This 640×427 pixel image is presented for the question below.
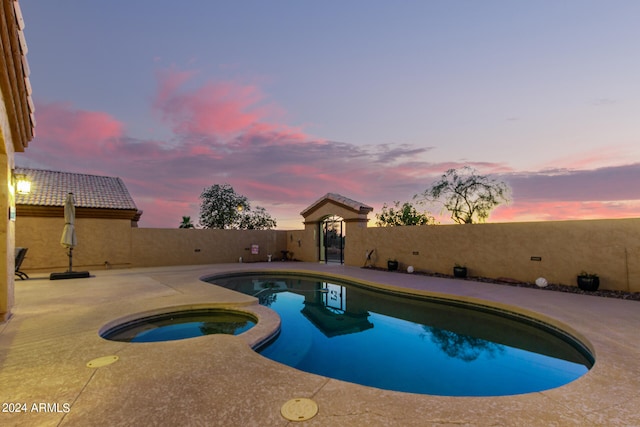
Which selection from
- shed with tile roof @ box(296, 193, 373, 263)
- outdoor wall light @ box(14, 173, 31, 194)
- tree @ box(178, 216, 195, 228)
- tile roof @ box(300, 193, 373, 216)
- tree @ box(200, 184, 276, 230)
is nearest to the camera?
outdoor wall light @ box(14, 173, 31, 194)

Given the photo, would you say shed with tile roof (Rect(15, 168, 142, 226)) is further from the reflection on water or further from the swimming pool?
the reflection on water

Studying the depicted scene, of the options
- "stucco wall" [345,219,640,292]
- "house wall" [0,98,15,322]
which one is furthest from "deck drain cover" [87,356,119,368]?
"stucco wall" [345,219,640,292]

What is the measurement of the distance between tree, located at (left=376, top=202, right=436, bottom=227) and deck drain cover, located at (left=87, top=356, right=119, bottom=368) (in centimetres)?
2136

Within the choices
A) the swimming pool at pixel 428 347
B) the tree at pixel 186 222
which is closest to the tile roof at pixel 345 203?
the swimming pool at pixel 428 347

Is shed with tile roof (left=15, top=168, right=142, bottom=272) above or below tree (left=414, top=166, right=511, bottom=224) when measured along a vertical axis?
below

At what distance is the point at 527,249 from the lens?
963 cm

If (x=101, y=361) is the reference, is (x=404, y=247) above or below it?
above

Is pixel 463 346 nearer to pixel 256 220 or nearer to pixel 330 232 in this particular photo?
pixel 330 232

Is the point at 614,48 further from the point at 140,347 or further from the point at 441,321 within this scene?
the point at 140,347

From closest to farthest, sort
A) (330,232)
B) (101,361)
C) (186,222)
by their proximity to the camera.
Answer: (101,361)
(330,232)
(186,222)

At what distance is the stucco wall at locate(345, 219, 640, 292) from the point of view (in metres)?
7.88

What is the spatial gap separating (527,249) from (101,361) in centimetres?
1102

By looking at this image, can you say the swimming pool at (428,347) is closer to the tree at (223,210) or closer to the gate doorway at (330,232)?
the gate doorway at (330,232)

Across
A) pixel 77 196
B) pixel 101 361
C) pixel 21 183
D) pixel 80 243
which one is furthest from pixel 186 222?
pixel 101 361
